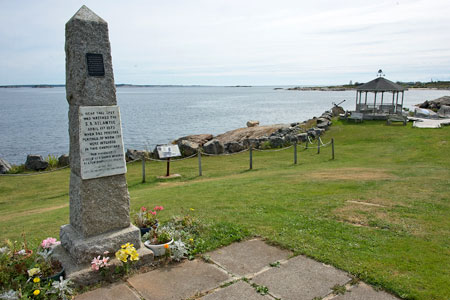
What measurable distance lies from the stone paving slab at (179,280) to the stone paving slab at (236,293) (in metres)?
0.17

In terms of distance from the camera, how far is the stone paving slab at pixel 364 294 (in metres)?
4.12

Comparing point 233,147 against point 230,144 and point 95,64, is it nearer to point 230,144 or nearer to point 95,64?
point 230,144

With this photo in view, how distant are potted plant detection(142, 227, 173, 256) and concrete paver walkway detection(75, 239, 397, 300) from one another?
0.37 metres

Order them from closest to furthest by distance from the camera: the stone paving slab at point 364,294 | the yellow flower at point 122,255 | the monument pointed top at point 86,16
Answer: the stone paving slab at point 364,294
the yellow flower at point 122,255
the monument pointed top at point 86,16

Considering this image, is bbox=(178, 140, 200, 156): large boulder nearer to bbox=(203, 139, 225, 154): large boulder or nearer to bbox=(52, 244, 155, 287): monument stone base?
bbox=(203, 139, 225, 154): large boulder

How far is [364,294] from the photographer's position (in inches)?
165

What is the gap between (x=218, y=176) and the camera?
15086 mm

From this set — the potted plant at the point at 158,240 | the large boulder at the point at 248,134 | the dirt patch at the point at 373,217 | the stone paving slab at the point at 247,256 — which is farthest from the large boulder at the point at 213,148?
the stone paving slab at the point at 247,256

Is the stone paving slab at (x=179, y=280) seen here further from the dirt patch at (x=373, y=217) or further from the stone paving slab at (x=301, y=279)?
the dirt patch at (x=373, y=217)

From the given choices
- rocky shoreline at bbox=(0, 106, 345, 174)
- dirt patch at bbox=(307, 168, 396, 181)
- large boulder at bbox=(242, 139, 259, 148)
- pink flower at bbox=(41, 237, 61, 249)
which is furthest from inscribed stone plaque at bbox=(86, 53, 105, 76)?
large boulder at bbox=(242, 139, 259, 148)

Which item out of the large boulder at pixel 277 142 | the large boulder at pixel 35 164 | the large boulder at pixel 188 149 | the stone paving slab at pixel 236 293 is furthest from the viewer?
the large boulder at pixel 277 142

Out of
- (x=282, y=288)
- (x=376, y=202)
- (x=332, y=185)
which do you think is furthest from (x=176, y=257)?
(x=332, y=185)

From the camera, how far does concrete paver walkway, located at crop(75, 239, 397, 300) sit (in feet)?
14.1

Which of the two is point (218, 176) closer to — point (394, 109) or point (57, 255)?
point (57, 255)
